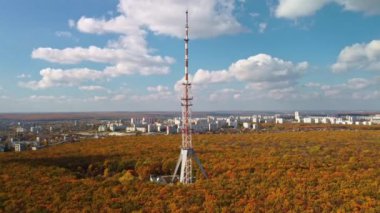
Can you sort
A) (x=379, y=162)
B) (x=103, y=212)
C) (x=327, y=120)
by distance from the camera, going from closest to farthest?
(x=103, y=212), (x=379, y=162), (x=327, y=120)

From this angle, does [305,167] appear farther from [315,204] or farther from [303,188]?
[315,204]

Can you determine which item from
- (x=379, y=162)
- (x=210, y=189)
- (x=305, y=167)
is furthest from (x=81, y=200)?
(x=379, y=162)

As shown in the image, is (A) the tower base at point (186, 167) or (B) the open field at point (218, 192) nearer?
(B) the open field at point (218, 192)

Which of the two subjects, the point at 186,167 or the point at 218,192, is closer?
the point at 218,192

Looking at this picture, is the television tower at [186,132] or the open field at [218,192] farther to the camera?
the television tower at [186,132]

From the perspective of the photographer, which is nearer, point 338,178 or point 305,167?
point 338,178

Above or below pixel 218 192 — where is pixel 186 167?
above

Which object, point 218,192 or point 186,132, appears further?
point 186,132

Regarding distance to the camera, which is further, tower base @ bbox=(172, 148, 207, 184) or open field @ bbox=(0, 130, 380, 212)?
tower base @ bbox=(172, 148, 207, 184)

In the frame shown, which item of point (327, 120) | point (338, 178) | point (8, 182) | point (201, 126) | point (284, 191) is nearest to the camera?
point (284, 191)
